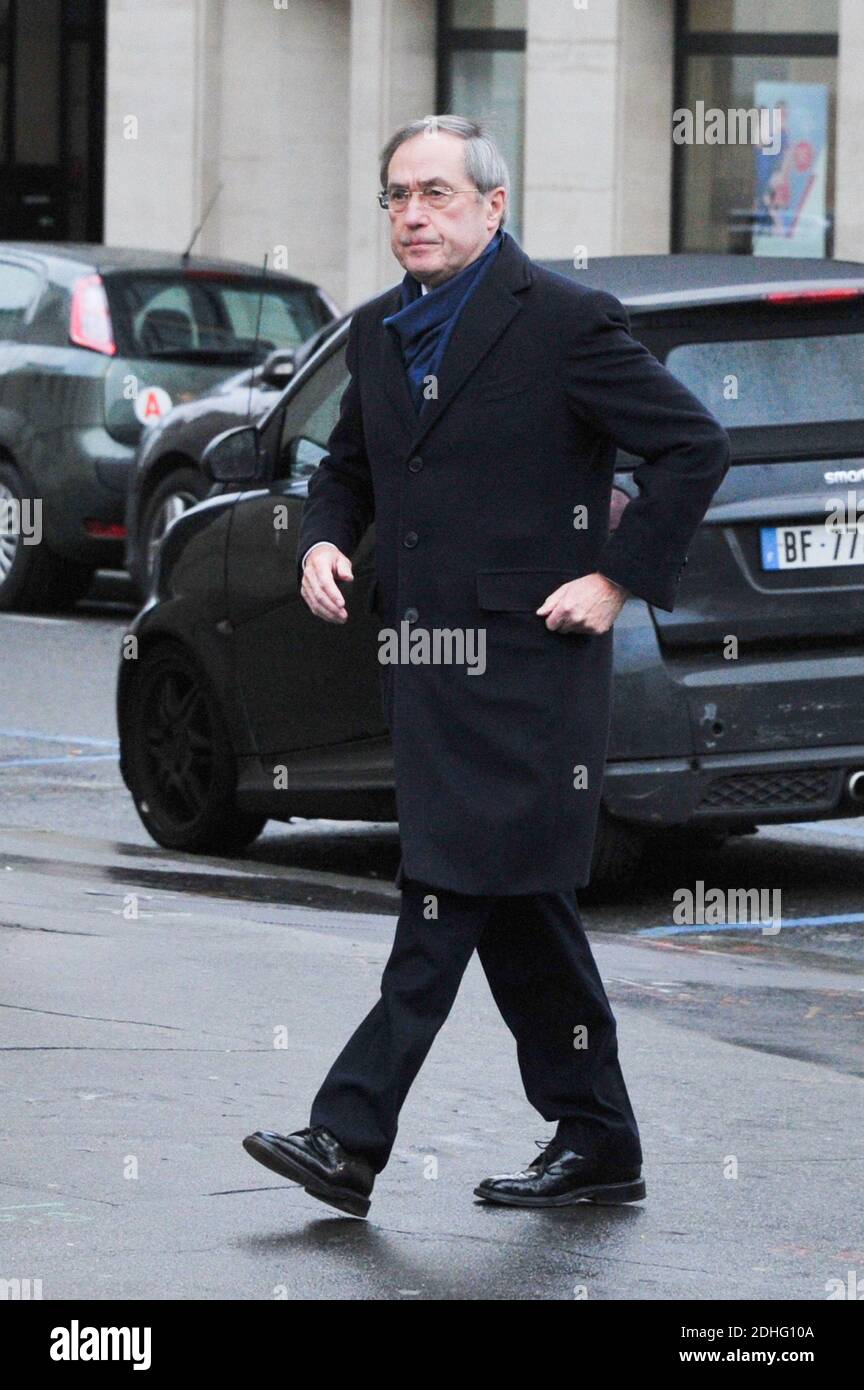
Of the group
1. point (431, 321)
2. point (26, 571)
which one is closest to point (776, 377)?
point (431, 321)

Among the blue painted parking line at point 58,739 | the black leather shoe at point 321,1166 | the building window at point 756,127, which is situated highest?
the building window at point 756,127

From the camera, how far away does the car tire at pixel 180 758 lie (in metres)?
9.59

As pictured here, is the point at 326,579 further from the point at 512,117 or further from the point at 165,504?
the point at 512,117

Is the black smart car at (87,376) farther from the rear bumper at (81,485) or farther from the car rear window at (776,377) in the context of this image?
the car rear window at (776,377)

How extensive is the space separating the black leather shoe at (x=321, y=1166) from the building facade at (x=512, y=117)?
17684 millimetres

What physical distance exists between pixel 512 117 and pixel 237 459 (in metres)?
16.5

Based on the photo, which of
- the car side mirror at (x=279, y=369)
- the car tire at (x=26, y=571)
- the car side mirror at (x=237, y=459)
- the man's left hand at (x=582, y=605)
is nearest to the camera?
the man's left hand at (x=582, y=605)

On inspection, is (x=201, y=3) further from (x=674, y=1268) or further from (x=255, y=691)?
(x=674, y=1268)

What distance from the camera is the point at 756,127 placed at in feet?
78.7

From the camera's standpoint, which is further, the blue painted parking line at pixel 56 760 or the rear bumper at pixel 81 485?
the rear bumper at pixel 81 485

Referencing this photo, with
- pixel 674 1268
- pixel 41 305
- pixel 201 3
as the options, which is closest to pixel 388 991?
pixel 674 1268

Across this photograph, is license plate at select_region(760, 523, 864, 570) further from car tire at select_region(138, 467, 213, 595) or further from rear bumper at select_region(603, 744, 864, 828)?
car tire at select_region(138, 467, 213, 595)

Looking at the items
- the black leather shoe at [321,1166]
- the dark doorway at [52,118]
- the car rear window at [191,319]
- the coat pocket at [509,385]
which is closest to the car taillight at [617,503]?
the coat pocket at [509,385]

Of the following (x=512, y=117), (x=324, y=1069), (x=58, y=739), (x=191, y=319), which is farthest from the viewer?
(x=512, y=117)
